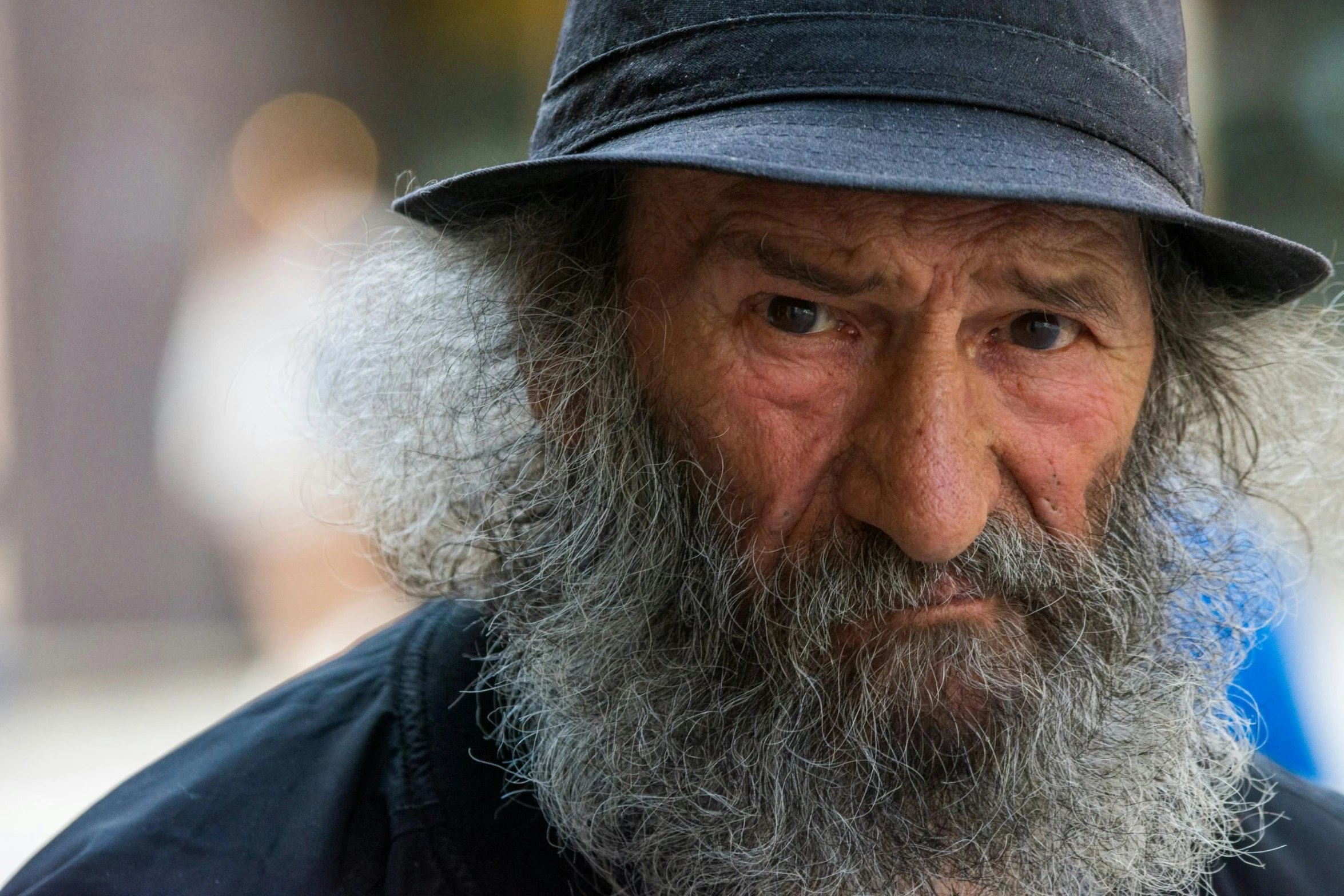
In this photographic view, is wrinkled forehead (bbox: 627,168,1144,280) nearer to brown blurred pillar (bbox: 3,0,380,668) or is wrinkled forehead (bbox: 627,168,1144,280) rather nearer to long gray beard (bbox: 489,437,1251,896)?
long gray beard (bbox: 489,437,1251,896)

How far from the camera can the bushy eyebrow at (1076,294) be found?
5.19 ft

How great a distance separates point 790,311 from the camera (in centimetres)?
160

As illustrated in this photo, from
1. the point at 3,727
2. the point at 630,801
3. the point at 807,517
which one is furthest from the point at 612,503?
the point at 3,727

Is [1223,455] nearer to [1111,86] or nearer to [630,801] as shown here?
[1111,86]

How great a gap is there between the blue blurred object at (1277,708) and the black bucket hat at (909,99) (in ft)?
7.57

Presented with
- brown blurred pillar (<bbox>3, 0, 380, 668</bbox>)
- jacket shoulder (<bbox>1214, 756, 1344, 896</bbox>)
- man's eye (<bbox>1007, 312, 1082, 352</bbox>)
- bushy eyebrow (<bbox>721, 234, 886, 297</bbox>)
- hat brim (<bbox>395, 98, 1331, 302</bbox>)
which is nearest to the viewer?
hat brim (<bbox>395, 98, 1331, 302</bbox>)

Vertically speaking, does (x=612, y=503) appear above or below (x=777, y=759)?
above

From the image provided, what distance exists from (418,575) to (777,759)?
3.15 feet

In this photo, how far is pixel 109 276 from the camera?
18.2 feet

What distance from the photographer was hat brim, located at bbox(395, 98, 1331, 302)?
1310 millimetres

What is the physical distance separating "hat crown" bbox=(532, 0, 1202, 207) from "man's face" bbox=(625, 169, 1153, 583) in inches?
5.3

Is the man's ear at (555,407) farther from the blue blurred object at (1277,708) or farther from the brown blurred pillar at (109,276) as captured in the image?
the brown blurred pillar at (109,276)

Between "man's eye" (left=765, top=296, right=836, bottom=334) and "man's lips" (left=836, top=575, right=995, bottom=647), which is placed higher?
"man's eye" (left=765, top=296, right=836, bottom=334)

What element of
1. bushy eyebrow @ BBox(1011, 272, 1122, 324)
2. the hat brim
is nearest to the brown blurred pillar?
the hat brim
